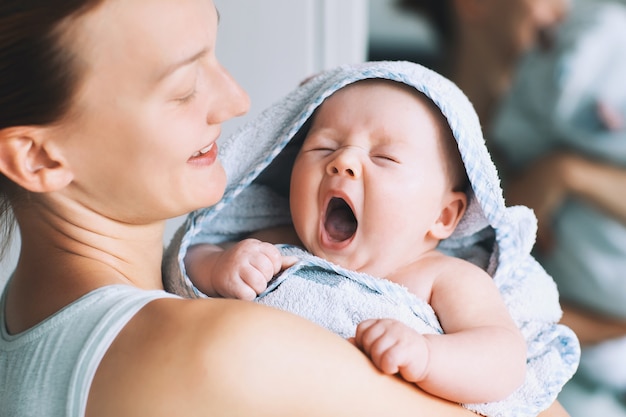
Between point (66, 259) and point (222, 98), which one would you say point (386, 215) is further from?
point (66, 259)

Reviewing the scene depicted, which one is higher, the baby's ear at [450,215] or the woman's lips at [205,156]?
the woman's lips at [205,156]

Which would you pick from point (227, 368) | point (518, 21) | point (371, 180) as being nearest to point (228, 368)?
point (227, 368)

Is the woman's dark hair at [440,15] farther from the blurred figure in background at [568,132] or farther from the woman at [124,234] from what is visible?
the woman at [124,234]

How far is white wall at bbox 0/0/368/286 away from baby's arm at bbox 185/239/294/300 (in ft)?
3.20

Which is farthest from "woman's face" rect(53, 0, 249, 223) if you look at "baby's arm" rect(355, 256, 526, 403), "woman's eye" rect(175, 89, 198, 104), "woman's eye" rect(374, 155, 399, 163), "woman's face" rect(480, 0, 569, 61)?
"woman's face" rect(480, 0, 569, 61)

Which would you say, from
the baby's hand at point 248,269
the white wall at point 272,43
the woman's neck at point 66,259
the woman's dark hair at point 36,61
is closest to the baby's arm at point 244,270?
the baby's hand at point 248,269

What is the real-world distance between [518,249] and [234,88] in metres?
0.53

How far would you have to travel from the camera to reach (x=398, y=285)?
117cm

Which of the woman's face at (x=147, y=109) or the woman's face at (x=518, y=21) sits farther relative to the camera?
A: the woman's face at (x=518, y=21)

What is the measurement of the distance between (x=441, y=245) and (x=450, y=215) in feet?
0.28

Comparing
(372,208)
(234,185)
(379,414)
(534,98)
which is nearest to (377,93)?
(372,208)

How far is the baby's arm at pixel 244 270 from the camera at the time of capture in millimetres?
1149

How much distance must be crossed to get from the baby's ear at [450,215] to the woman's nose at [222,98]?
1.26 ft

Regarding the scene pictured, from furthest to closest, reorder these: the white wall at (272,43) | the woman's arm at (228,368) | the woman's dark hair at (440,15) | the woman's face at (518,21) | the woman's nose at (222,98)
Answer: the woman's dark hair at (440,15), the woman's face at (518,21), the white wall at (272,43), the woman's nose at (222,98), the woman's arm at (228,368)
